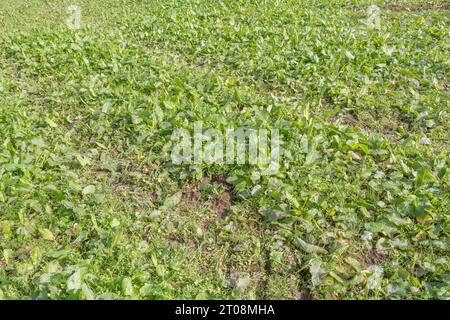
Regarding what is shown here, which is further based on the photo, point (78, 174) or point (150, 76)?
point (150, 76)

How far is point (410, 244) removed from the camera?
3.60 m

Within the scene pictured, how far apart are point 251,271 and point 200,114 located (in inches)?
88.0

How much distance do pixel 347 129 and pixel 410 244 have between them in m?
1.63

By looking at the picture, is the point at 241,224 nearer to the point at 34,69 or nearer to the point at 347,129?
the point at 347,129

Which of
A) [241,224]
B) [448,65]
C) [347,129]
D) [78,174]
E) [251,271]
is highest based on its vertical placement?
[448,65]

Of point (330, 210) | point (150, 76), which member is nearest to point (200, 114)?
point (150, 76)

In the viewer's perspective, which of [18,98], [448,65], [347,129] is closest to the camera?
[347,129]

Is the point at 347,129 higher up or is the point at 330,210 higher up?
the point at 347,129

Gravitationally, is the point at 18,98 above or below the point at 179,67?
below
